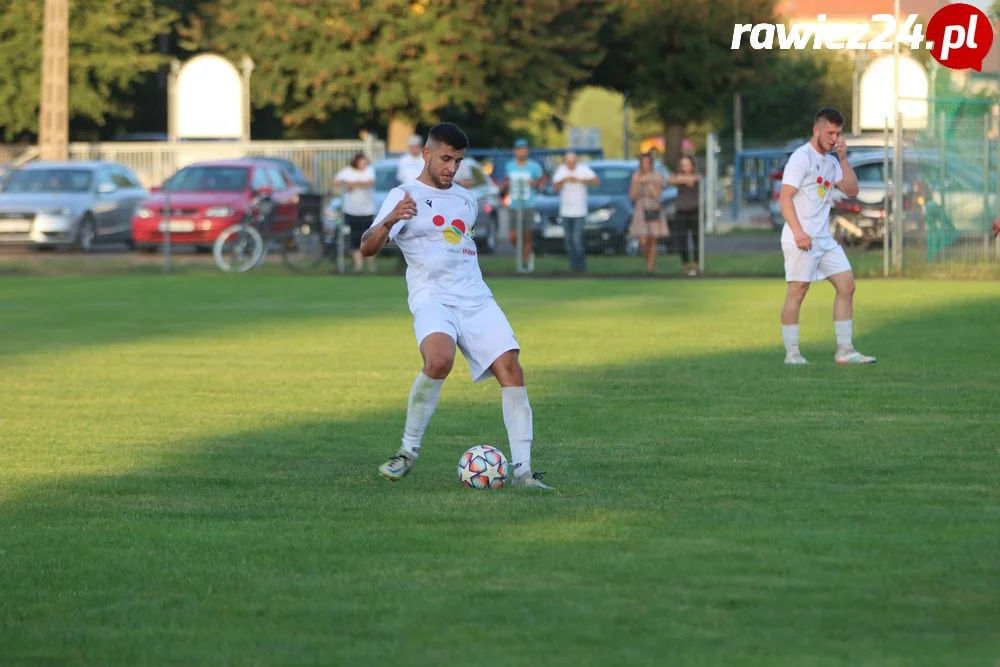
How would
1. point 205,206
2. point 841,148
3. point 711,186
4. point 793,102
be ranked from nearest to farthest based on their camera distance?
point 841,148 → point 205,206 → point 711,186 → point 793,102

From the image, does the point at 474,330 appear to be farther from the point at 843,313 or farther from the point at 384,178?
the point at 384,178

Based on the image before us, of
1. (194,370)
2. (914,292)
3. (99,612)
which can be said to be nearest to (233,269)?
(914,292)

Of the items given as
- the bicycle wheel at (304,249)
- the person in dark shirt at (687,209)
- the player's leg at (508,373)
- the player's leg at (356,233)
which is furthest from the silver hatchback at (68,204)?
the player's leg at (508,373)

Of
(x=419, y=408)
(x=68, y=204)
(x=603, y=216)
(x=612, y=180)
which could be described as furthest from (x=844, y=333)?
(x=68, y=204)

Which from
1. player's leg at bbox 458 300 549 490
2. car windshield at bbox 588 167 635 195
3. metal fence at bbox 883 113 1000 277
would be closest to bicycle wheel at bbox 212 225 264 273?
car windshield at bbox 588 167 635 195

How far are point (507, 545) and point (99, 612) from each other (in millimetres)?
1745

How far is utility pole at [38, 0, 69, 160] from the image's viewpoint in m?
38.8

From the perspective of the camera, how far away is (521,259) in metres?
28.5

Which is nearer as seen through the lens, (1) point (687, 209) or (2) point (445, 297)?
(2) point (445, 297)

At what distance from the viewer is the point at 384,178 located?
32.0 metres

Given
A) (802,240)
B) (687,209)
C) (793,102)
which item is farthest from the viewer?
(793,102)

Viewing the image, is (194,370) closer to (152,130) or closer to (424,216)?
(424,216)

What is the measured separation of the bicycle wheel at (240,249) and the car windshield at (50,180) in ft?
21.2

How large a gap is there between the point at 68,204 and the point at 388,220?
84.4 feet
